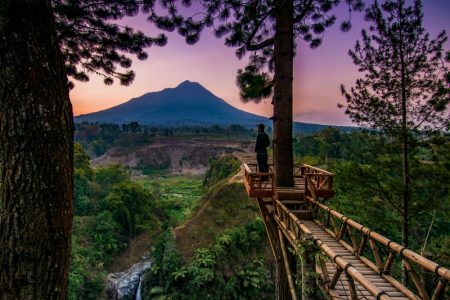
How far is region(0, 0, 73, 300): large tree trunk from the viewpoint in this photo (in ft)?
8.29

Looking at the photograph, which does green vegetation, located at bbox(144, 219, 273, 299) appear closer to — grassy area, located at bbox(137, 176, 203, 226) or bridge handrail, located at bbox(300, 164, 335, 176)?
bridge handrail, located at bbox(300, 164, 335, 176)

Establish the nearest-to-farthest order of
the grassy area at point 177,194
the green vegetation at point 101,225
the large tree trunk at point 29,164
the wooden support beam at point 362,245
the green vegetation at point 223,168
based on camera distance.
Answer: the large tree trunk at point 29,164, the wooden support beam at point 362,245, the green vegetation at point 101,225, the green vegetation at point 223,168, the grassy area at point 177,194

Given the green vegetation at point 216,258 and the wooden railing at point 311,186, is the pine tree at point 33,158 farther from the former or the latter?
the green vegetation at point 216,258

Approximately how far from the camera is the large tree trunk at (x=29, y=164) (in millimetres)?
2525

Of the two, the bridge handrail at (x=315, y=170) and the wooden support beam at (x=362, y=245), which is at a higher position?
the bridge handrail at (x=315, y=170)

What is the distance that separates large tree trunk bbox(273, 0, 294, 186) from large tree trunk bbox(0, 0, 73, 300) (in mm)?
7027

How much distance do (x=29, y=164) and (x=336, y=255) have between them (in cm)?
407

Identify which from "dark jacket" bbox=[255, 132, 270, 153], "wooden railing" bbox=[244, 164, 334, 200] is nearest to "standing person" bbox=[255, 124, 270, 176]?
"dark jacket" bbox=[255, 132, 270, 153]

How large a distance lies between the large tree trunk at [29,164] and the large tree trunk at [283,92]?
23.1ft

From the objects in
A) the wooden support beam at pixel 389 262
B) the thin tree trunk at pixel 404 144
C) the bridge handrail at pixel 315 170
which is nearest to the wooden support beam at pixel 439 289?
the wooden support beam at pixel 389 262

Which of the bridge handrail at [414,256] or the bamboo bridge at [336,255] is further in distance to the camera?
the bamboo bridge at [336,255]

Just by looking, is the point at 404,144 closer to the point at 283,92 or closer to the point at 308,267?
the point at 283,92

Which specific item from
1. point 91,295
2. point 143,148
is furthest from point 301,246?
point 143,148

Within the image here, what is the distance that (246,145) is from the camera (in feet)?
289
